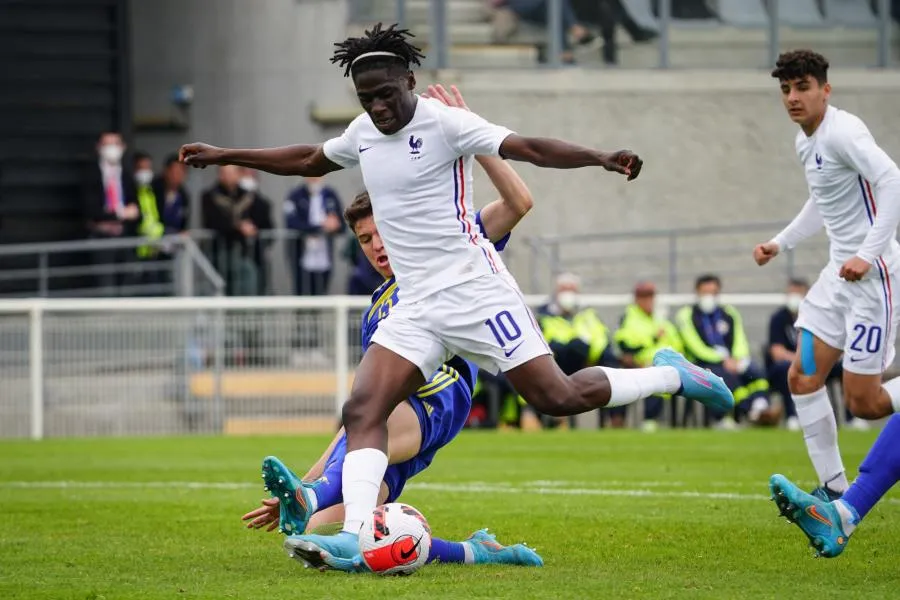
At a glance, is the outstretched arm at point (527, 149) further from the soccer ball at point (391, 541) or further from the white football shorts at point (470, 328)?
the soccer ball at point (391, 541)

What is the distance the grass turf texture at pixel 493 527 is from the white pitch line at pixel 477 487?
0.07ft

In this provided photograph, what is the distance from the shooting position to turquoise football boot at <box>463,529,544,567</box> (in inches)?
290

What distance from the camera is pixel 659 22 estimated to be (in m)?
22.4

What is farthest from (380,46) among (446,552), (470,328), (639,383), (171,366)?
(171,366)

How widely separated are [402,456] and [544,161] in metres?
1.59

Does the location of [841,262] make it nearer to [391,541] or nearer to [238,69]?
[391,541]

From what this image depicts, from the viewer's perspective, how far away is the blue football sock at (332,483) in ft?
24.0

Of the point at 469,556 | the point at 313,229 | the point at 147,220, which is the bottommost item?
the point at 469,556

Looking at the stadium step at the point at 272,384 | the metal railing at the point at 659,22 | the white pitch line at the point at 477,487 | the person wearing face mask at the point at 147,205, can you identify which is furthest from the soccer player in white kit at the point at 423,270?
the metal railing at the point at 659,22

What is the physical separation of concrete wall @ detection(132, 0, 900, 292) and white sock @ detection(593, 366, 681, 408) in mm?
13965

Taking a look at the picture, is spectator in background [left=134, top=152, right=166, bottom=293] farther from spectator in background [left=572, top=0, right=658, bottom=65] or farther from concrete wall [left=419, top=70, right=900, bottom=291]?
spectator in background [left=572, top=0, right=658, bottom=65]

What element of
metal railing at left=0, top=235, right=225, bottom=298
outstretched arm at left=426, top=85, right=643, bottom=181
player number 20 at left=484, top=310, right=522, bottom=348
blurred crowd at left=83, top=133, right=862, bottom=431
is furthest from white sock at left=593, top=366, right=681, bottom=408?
metal railing at left=0, top=235, right=225, bottom=298

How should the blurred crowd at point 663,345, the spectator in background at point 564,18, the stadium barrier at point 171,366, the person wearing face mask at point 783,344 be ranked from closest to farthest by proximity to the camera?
the stadium barrier at point 171,366 → the blurred crowd at point 663,345 → the person wearing face mask at point 783,344 → the spectator in background at point 564,18

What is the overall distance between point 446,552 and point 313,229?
13.7m
